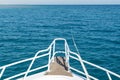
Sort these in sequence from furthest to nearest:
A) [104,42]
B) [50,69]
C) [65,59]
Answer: [104,42] < [65,59] < [50,69]

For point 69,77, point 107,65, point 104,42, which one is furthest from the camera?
point 104,42

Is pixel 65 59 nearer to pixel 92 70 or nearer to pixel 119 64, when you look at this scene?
pixel 92 70

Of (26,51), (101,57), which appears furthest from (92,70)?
(26,51)

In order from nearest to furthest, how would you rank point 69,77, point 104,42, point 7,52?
point 69,77 → point 7,52 → point 104,42

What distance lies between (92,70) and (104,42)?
45.4ft

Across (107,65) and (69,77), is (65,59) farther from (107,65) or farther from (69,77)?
(107,65)

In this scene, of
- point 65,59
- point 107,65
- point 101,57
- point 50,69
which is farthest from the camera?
point 101,57

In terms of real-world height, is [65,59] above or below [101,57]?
above

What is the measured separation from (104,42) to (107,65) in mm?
11558

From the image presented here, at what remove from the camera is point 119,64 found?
2298 centimetres

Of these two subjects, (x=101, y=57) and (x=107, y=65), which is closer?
(x=107, y=65)

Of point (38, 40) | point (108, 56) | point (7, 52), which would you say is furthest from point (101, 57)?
point (38, 40)

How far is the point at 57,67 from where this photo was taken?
10492mm

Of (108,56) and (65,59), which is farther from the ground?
(65,59)
